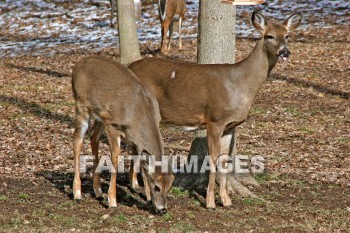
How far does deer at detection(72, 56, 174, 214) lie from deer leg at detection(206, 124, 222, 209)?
63 cm

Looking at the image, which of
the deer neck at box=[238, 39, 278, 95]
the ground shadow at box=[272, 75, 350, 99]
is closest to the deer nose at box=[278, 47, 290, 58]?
the deer neck at box=[238, 39, 278, 95]

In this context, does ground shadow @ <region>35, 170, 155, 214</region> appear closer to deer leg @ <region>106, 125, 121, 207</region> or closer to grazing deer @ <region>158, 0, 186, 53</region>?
deer leg @ <region>106, 125, 121, 207</region>

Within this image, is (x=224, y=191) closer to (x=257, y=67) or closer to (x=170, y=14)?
(x=257, y=67)

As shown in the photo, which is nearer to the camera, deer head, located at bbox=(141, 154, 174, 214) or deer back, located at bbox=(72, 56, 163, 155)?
deer head, located at bbox=(141, 154, 174, 214)

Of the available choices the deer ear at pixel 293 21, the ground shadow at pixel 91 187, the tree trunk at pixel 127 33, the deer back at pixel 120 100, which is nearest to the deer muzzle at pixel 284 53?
the deer ear at pixel 293 21

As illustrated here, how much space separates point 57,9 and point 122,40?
45.8ft

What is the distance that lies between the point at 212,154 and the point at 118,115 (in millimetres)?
1142

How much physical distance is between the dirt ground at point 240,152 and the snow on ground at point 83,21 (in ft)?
14.9

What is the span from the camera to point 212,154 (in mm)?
8156

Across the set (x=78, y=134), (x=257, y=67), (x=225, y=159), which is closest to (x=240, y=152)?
(x=225, y=159)

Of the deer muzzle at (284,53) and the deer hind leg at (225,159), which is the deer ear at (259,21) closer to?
the deer muzzle at (284,53)

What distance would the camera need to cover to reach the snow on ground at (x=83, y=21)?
74.6 ft

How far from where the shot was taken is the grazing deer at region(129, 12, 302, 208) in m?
→ 8.06

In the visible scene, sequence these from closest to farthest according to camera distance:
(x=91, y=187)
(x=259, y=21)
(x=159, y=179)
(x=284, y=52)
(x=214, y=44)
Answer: (x=159, y=179), (x=284, y=52), (x=259, y=21), (x=214, y=44), (x=91, y=187)
